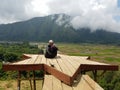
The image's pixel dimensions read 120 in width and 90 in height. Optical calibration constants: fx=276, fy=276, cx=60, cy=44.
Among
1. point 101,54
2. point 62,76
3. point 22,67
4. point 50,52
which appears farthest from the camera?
point 101,54

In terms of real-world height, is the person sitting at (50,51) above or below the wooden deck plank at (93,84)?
above

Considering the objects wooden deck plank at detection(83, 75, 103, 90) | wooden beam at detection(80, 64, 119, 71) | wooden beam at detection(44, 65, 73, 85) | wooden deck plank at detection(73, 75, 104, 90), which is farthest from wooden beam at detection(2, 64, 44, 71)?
wooden deck plank at detection(73, 75, 104, 90)

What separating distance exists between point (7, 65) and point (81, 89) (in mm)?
3532

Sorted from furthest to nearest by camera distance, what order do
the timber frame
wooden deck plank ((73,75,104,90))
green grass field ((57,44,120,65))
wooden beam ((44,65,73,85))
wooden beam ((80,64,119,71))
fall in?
green grass field ((57,44,120,65))
wooden beam ((80,64,119,71))
the timber frame
wooden beam ((44,65,73,85))
wooden deck plank ((73,75,104,90))

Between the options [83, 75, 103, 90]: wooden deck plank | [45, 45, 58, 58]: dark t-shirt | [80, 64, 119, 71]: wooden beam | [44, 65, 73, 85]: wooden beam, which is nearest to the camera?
[83, 75, 103, 90]: wooden deck plank

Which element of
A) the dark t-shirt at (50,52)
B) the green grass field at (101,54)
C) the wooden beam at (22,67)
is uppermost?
the dark t-shirt at (50,52)

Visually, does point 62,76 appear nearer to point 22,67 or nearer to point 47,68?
point 47,68

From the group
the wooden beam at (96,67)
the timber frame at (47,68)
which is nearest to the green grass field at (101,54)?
the wooden beam at (96,67)

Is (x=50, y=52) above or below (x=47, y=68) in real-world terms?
above

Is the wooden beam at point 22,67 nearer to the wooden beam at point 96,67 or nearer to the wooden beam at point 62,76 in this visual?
the wooden beam at point 62,76

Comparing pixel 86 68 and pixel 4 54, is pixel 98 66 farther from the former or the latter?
pixel 4 54

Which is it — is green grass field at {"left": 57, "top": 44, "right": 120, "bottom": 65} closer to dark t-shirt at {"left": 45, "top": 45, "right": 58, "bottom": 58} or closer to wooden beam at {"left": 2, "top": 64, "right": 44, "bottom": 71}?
dark t-shirt at {"left": 45, "top": 45, "right": 58, "bottom": 58}

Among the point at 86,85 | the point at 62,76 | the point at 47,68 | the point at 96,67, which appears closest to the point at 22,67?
the point at 47,68

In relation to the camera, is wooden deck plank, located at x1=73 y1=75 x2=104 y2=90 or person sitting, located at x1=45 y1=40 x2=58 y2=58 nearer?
wooden deck plank, located at x1=73 y1=75 x2=104 y2=90
